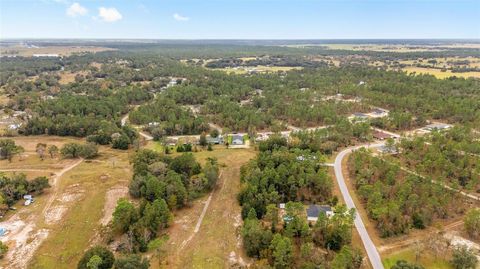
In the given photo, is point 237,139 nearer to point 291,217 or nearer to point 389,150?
point 389,150

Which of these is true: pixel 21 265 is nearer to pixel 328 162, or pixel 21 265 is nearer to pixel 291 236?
pixel 291 236

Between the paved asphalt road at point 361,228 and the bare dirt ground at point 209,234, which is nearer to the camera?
the paved asphalt road at point 361,228

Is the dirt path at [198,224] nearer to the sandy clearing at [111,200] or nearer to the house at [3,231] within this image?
the sandy clearing at [111,200]

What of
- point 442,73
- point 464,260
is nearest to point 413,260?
point 464,260

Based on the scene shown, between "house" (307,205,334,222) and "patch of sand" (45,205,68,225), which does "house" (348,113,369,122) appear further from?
"patch of sand" (45,205,68,225)

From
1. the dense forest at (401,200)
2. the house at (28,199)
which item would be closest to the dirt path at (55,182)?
the house at (28,199)

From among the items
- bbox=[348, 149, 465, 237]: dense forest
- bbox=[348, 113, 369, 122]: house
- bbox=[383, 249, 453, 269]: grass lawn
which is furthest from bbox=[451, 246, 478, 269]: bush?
bbox=[348, 113, 369, 122]: house
